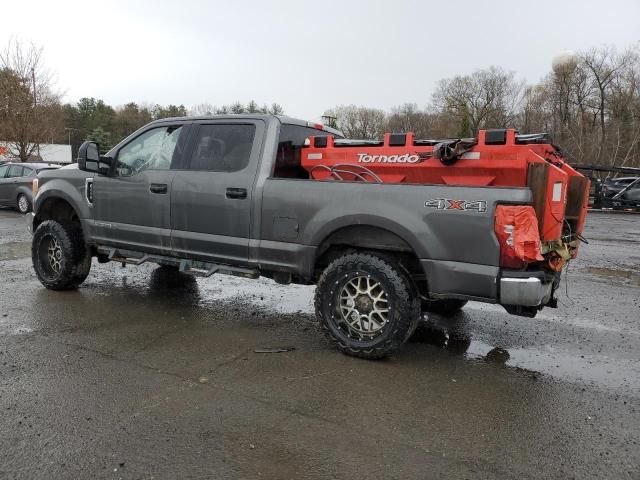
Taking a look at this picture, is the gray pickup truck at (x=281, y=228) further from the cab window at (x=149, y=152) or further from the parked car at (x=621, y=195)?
the parked car at (x=621, y=195)

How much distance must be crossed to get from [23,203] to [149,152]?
43.0ft

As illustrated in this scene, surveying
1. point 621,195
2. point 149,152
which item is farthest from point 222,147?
point 621,195

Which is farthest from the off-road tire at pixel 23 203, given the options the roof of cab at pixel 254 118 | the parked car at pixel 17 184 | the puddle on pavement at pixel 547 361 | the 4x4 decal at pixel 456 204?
the 4x4 decal at pixel 456 204

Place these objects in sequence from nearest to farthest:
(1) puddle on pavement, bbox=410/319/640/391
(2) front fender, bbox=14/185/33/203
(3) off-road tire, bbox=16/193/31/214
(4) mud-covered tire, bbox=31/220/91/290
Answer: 1. (1) puddle on pavement, bbox=410/319/640/391
2. (4) mud-covered tire, bbox=31/220/91/290
3. (2) front fender, bbox=14/185/33/203
4. (3) off-road tire, bbox=16/193/31/214

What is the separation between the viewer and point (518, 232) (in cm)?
371

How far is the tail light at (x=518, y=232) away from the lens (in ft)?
12.1

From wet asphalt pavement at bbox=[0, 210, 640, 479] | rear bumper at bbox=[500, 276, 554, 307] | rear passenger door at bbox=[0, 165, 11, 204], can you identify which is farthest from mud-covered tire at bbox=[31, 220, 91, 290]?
rear passenger door at bbox=[0, 165, 11, 204]

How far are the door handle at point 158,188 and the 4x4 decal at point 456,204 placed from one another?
2.75m

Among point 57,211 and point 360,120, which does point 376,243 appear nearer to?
point 57,211

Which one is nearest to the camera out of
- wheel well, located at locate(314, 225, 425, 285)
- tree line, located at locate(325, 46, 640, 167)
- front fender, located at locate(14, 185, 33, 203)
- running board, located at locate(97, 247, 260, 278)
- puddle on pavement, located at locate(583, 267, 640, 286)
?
wheel well, located at locate(314, 225, 425, 285)

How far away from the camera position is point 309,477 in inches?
109

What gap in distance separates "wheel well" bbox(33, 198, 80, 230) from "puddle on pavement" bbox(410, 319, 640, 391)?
440 centimetres

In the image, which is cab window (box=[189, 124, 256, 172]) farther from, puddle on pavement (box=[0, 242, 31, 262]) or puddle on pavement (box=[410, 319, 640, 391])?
puddle on pavement (box=[0, 242, 31, 262])

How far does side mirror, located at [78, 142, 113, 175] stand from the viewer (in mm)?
5707
